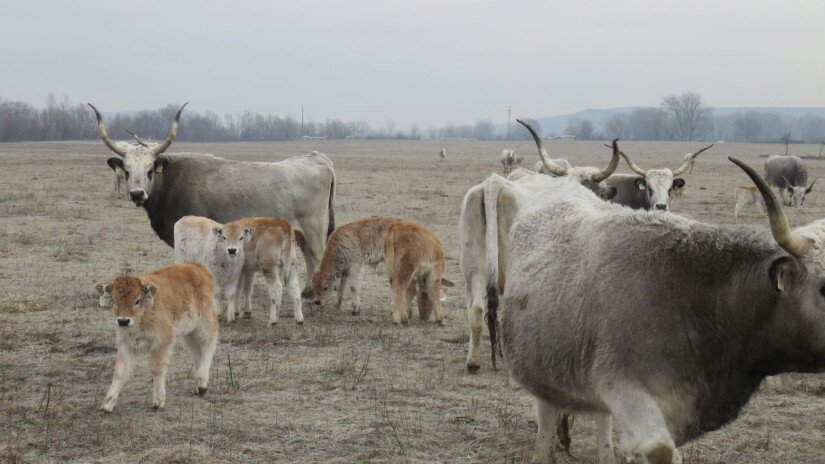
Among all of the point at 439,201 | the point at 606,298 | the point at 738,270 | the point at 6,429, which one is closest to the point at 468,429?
the point at 606,298

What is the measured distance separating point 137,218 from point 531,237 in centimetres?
1683

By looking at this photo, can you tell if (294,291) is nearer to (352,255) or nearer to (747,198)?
(352,255)

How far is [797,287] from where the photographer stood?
159 inches

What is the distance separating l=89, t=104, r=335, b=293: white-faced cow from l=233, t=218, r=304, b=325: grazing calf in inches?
85.0

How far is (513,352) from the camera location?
5.10 meters

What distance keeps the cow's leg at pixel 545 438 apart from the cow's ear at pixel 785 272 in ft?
6.42

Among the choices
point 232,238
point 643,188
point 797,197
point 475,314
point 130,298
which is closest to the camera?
point 130,298

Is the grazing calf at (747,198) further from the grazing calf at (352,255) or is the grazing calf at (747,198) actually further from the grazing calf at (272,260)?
the grazing calf at (272,260)

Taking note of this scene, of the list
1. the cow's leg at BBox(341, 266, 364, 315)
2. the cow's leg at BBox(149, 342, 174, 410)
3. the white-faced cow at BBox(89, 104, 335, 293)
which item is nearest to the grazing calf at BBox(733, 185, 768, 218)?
the white-faced cow at BBox(89, 104, 335, 293)

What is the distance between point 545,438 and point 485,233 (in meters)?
2.62

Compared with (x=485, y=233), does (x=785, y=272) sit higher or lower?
higher

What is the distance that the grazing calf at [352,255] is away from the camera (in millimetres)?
11211

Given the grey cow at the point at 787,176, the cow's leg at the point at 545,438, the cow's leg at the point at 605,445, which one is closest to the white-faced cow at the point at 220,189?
the cow's leg at the point at 545,438

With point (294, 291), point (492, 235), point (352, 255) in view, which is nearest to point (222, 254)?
point (294, 291)
